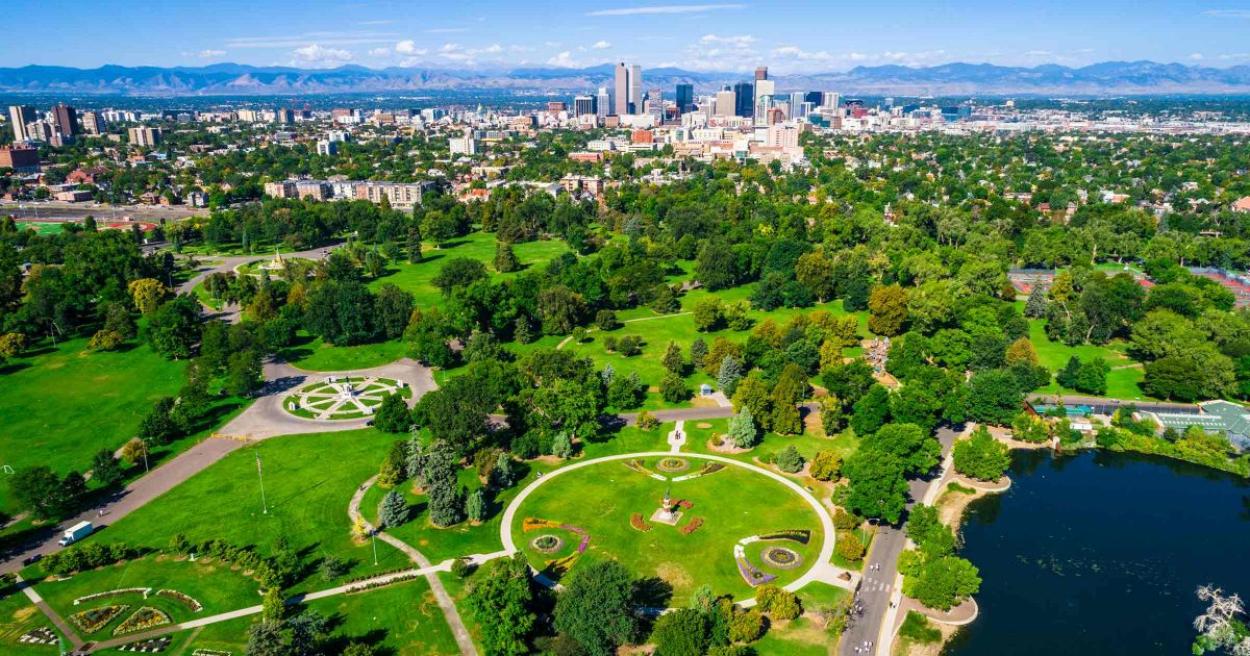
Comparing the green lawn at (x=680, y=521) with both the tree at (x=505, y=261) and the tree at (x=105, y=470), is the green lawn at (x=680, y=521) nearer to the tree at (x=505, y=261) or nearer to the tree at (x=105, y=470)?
the tree at (x=105, y=470)

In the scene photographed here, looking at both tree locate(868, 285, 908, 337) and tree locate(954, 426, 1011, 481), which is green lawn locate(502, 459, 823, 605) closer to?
tree locate(954, 426, 1011, 481)

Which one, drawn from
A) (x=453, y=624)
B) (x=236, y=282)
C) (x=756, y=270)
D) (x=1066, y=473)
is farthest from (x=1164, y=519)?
(x=236, y=282)

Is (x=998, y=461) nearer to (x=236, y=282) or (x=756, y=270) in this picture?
(x=756, y=270)

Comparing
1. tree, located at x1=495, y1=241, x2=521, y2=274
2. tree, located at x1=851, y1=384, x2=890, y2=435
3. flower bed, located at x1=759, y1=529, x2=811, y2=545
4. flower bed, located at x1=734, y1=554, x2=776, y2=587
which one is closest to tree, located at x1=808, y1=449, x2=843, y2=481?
flower bed, located at x1=759, y1=529, x2=811, y2=545

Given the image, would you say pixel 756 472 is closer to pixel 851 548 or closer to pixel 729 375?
pixel 851 548

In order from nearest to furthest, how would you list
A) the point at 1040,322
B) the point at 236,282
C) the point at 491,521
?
the point at 491,521, the point at 1040,322, the point at 236,282

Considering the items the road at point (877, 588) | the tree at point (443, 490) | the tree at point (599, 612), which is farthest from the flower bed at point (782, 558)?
the tree at point (443, 490)
